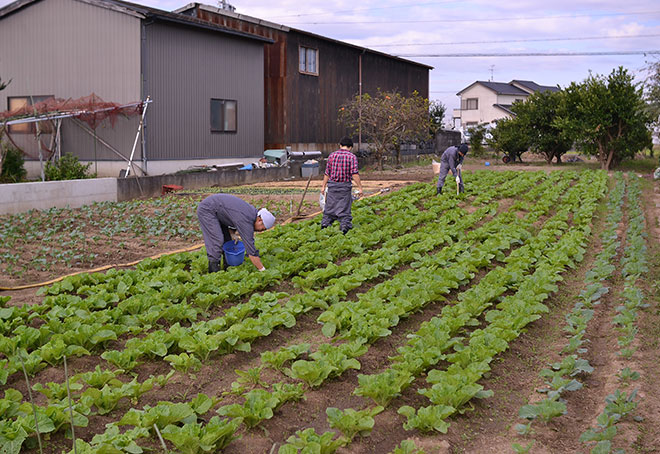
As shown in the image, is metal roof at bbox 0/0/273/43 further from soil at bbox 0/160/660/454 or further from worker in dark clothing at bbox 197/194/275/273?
soil at bbox 0/160/660/454

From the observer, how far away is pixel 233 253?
7973 millimetres

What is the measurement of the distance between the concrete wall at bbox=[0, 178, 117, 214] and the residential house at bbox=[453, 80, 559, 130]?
143 ft

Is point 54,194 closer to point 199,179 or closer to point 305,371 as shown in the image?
point 199,179

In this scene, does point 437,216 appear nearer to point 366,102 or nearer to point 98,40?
point 98,40

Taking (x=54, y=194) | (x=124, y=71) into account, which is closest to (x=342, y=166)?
(x=54, y=194)

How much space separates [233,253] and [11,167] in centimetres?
1045

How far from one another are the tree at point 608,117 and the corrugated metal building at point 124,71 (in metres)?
13.6

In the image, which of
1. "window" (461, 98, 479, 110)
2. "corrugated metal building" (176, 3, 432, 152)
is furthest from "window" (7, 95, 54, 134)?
"window" (461, 98, 479, 110)

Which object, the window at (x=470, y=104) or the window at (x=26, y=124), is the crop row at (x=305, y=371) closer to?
the window at (x=26, y=124)

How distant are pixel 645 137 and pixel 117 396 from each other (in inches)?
1009

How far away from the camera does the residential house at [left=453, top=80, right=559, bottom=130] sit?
55.9 m

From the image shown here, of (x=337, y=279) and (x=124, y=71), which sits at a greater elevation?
(x=124, y=71)

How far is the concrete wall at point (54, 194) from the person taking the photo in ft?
43.4

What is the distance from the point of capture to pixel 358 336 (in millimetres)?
5629
